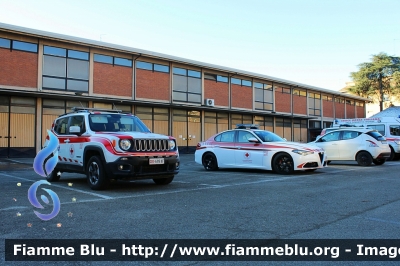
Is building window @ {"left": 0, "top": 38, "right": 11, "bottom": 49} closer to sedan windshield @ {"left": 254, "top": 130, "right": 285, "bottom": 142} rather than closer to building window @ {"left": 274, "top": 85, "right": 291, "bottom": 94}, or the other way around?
sedan windshield @ {"left": 254, "top": 130, "right": 285, "bottom": 142}

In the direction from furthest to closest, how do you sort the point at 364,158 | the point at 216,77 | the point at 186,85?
the point at 216,77
the point at 186,85
the point at 364,158

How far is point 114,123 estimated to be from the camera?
957 cm

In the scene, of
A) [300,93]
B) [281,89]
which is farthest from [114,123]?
[300,93]

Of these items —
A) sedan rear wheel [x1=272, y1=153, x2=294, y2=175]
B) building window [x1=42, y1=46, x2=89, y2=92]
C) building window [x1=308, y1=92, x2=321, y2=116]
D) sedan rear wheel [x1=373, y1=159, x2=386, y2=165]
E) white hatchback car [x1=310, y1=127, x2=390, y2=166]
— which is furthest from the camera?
building window [x1=308, y1=92, x2=321, y2=116]

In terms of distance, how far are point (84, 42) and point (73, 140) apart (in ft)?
51.0

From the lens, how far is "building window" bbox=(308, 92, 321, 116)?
42.9 meters

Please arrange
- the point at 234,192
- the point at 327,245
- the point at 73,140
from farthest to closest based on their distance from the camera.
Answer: the point at 73,140
the point at 234,192
the point at 327,245

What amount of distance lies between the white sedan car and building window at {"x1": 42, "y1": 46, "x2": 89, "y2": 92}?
12938 millimetres

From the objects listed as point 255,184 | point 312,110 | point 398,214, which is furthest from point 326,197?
point 312,110

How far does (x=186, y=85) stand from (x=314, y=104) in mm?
19653

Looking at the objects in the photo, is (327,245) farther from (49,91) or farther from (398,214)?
(49,91)

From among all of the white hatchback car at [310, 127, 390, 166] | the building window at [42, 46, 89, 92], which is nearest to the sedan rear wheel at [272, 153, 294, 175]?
the white hatchback car at [310, 127, 390, 166]

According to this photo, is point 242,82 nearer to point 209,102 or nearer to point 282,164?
point 209,102

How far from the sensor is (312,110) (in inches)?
1699
